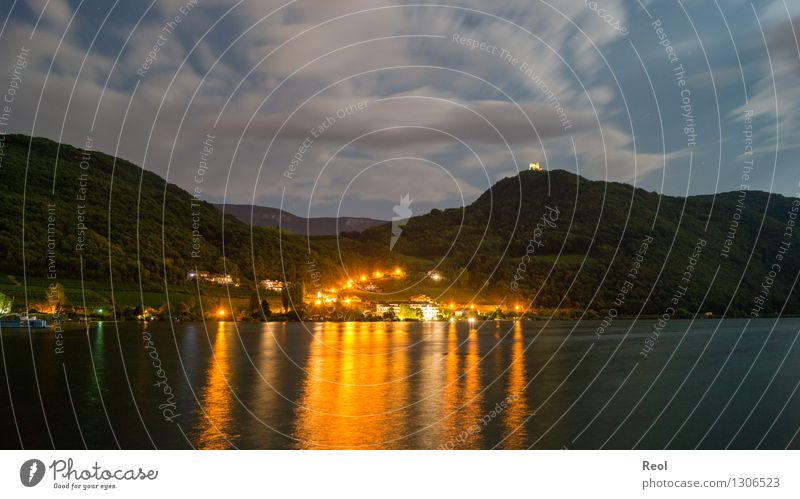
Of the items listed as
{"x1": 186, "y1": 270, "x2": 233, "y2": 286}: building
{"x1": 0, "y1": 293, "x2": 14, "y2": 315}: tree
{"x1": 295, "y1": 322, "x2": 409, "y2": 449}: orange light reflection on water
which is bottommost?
{"x1": 295, "y1": 322, "x2": 409, "y2": 449}: orange light reflection on water

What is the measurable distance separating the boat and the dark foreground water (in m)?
45.5

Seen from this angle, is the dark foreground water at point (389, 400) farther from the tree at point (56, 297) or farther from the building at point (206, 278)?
the building at point (206, 278)

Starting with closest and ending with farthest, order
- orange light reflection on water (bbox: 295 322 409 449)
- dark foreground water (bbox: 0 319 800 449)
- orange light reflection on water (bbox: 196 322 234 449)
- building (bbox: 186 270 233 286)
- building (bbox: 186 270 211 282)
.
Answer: orange light reflection on water (bbox: 196 322 234 449) < orange light reflection on water (bbox: 295 322 409 449) < dark foreground water (bbox: 0 319 800 449) < building (bbox: 186 270 211 282) < building (bbox: 186 270 233 286)

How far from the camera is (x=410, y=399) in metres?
45.1

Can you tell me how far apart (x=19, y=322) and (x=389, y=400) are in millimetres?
106227

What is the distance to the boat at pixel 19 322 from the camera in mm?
123125

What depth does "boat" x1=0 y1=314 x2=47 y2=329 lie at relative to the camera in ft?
404

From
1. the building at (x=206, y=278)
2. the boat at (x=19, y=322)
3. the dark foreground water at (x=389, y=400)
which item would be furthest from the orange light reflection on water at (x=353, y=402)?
the building at (x=206, y=278)

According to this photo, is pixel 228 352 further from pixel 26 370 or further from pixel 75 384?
pixel 75 384

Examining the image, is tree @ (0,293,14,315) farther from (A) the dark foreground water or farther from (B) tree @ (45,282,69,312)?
(A) the dark foreground water

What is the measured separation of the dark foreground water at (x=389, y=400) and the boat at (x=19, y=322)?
45511 millimetres

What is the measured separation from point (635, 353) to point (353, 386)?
51.4m

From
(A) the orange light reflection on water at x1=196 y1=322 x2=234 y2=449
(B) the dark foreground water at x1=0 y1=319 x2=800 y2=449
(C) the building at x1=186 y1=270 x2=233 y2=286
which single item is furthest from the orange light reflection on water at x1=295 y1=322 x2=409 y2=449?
(C) the building at x1=186 y1=270 x2=233 y2=286

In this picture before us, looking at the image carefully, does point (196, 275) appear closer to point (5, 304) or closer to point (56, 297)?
point (56, 297)
